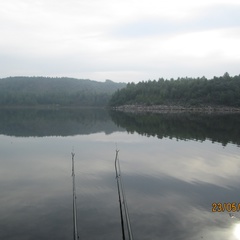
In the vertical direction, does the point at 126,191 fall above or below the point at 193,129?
below

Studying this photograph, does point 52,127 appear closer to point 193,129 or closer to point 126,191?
point 193,129

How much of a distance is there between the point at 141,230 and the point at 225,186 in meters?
14.0

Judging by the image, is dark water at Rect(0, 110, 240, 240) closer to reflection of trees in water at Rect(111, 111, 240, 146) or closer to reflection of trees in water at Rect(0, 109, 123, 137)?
reflection of trees in water at Rect(111, 111, 240, 146)
